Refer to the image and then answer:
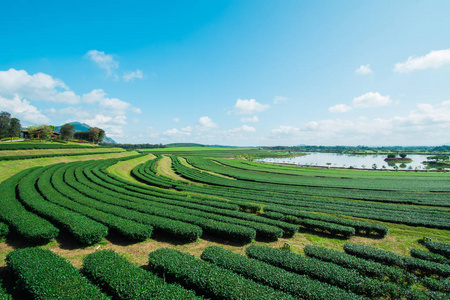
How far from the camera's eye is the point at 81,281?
26.1 feet

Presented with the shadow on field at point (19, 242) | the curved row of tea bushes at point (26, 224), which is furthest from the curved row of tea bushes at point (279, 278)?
the shadow on field at point (19, 242)

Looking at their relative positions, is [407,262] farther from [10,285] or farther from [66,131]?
[66,131]

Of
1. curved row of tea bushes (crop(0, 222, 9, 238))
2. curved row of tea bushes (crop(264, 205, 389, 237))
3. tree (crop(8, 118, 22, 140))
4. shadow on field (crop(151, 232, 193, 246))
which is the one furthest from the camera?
tree (crop(8, 118, 22, 140))

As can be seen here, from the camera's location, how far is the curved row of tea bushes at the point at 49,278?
727 cm

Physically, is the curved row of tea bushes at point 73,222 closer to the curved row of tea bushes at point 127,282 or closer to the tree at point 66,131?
the curved row of tea bushes at point 127,282

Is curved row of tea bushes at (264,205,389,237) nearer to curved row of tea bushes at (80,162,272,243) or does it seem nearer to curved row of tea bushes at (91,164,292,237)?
curved row of tea bushes at (91,164,292,237)

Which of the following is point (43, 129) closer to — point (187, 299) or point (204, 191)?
point (204, 191)

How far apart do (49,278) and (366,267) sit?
16.0 metres

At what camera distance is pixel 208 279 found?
8375 mm

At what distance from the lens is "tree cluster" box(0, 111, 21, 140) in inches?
2618

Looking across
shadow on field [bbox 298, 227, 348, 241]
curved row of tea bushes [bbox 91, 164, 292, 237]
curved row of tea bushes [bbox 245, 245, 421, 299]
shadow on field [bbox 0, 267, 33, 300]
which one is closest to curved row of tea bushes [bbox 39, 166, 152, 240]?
shadow on field [bbox 0, 267, 33, 300]

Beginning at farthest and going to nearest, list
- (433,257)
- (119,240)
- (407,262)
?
(119,240)
(433,257)
(407,262)

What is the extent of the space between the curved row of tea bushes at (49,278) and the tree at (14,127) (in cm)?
9165

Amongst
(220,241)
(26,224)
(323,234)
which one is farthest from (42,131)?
(323,234)
